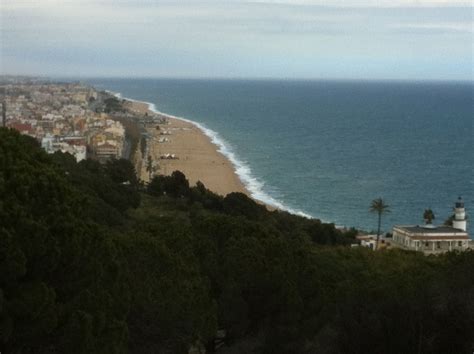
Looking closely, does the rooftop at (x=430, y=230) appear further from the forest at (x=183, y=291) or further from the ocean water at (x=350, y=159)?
the forest at (x=183, y=291)

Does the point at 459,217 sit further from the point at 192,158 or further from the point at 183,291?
the point at 192,158

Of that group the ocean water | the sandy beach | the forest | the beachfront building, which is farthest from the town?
the forest

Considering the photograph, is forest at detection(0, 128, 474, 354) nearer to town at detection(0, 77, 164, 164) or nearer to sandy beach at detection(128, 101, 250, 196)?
town at detection(0, 77, 164, 164)

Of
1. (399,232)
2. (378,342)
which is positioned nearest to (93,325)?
(378,342)

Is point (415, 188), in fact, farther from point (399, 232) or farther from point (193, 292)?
point (193, 292)

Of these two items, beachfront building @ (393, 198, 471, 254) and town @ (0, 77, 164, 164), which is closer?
beachfront building @ (393, 198, 471, 254)

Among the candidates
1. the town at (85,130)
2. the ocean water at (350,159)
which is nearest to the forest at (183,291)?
the ocean water at (350,159)
